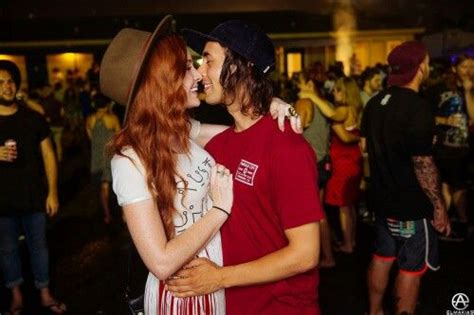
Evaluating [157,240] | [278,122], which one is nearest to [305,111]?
[278,122]

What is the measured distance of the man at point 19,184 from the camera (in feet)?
13.5

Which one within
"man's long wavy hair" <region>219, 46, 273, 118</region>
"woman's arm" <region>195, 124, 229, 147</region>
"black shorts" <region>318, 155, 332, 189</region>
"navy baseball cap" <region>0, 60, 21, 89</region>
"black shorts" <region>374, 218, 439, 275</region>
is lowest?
"black shorts" <region>374, 218, 439, 275</region>

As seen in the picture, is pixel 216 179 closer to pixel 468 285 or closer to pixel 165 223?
pixel 165 223

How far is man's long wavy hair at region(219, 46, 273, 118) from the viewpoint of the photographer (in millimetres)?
2252

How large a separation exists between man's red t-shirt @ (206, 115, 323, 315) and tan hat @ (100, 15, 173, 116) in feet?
1.90

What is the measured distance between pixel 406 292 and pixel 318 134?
8.10ft

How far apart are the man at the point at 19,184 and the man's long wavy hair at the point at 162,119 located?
2.51 m

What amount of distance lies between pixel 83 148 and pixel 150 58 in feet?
40.5

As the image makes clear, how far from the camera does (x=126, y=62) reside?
1.95 m

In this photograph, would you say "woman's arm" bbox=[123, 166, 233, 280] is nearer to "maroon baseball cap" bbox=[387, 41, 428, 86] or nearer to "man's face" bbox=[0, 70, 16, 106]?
"maroon baseball cap" bbox=[387, 41, 428, 86]

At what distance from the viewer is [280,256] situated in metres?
1.89

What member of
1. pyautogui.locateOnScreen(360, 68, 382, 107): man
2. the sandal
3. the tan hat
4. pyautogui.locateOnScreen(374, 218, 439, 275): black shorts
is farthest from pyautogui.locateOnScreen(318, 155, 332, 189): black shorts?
the tan hat

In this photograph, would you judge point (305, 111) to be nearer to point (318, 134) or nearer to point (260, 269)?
point (318, 134)

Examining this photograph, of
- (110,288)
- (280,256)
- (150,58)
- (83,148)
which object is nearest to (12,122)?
(110,288)
